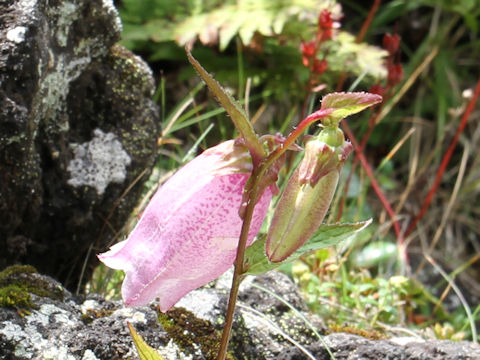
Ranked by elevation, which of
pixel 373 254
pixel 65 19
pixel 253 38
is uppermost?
pixel 65 19

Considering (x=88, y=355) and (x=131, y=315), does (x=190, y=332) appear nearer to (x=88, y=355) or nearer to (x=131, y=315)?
(x=131, y=315)

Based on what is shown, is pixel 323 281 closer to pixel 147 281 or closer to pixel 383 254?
pixel 383 254

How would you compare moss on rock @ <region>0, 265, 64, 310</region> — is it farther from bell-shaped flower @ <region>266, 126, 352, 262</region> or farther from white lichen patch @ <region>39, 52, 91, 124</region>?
bell-shaped flower @ <region>266, 126, 352, 262</region>

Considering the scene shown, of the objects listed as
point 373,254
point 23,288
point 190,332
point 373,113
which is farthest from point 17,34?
point 373,254

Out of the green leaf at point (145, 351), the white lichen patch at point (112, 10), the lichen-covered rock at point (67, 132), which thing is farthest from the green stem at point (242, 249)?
the white lichen patch at point (112, 10)

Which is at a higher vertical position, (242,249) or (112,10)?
(112,10)

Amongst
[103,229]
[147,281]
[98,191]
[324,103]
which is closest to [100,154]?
[98,191]
